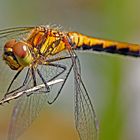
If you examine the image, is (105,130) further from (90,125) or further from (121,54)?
(90,125)

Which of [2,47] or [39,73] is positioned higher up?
[2,47]

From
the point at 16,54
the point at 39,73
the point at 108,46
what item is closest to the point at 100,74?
the point at 108,46

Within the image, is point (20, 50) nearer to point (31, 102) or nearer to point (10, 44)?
point (10, 44)

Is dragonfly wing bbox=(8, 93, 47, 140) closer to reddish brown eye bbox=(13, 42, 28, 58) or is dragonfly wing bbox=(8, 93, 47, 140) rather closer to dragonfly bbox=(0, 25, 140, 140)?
dragonfly bbox=(0, 25, 140, 140)

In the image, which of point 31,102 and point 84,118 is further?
point 31,102

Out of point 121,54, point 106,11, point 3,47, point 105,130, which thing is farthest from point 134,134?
point 3,47

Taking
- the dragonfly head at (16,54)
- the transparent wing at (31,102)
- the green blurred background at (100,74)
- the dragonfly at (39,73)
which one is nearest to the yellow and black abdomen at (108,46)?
the green blurred background at (100,74)

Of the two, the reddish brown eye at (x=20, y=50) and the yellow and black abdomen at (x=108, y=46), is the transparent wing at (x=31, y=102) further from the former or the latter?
the yellow and black abdomen at (x=108, y=46)
